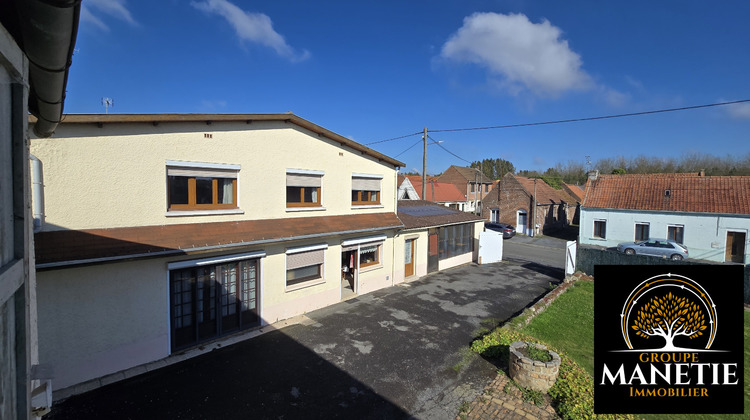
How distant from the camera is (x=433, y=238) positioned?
16703 millimetres

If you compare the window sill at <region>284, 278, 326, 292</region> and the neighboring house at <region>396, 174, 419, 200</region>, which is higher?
the neighboring house at <region>396, 174, 419, 200</region>

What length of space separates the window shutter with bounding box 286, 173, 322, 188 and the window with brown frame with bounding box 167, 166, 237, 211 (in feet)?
5.93

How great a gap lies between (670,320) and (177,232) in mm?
9865

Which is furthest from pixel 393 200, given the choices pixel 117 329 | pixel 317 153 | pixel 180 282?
pixel 117 329

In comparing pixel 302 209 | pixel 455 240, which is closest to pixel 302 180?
pixel 302 209

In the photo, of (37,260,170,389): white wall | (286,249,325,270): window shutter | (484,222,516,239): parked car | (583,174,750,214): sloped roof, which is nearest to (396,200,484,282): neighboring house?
(286,249,325,270): window shutter

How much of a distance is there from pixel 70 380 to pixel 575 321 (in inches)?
511


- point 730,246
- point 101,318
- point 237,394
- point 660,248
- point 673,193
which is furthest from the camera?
point 673,193

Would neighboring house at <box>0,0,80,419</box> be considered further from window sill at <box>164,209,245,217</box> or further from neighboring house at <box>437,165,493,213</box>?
neighboring house at <box>437,165,493,213</box>

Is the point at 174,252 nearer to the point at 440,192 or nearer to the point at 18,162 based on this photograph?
the point at 18,162

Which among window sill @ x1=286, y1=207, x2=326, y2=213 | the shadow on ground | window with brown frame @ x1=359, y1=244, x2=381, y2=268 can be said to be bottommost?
the shadow on ground

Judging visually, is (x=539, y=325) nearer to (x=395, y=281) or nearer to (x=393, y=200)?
(x=395, y=281)

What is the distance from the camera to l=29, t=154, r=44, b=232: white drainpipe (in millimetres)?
6016

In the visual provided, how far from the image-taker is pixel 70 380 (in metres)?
6.67
